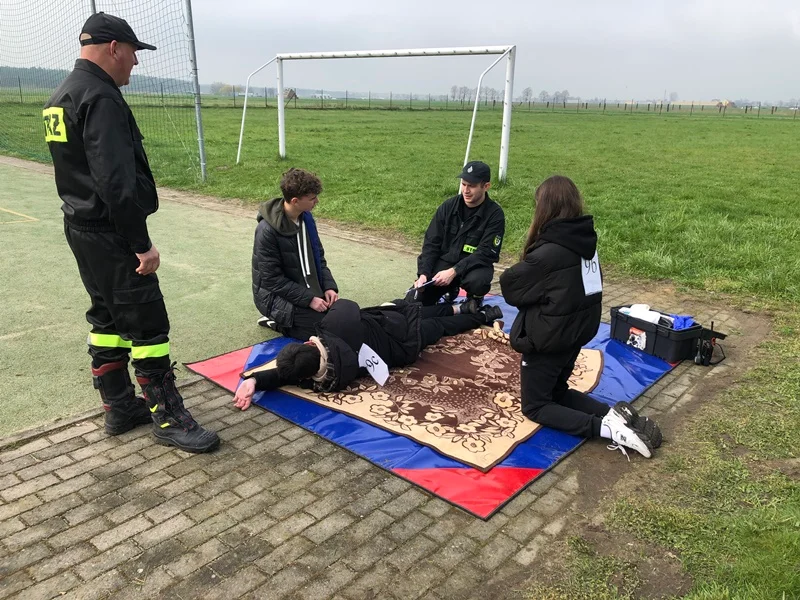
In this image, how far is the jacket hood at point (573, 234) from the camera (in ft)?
10.6

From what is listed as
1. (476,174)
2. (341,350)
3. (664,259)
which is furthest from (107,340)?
(664,259)

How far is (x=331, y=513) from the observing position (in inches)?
108

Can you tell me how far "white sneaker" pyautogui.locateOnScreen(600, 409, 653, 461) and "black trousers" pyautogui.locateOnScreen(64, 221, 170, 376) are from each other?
2420mm

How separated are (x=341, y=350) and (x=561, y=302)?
1.38 m

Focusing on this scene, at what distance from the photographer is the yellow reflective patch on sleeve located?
2.77m

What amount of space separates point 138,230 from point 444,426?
6.34 feet

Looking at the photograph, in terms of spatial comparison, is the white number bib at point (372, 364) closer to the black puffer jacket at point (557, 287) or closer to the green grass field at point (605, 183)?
the black puffer jacket at point (557, 287)

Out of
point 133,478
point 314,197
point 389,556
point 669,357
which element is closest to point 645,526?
point 389,556

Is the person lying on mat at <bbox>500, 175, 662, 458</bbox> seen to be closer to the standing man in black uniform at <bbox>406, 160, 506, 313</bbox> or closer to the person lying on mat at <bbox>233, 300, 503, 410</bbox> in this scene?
the person lying on mat at <bbox>233, 300, 503, 410</bbox>

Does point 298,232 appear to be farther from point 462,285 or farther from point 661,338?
point 661,338

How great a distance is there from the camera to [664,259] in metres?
6.99

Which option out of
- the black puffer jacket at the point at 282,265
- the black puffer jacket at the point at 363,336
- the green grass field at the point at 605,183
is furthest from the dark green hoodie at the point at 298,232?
the green grass field at the point at 605,183

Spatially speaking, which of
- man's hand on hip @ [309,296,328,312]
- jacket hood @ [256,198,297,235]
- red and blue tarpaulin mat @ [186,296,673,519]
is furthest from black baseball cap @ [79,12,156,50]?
man's hand on hip @ [309,296,328,312]

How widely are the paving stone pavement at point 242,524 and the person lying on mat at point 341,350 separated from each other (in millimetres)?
430
